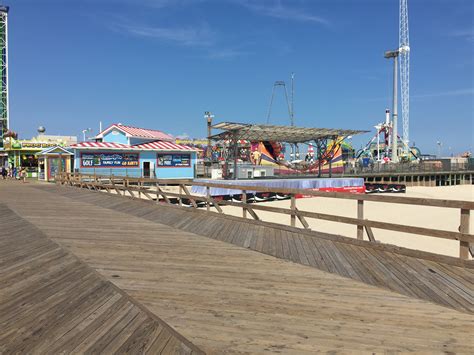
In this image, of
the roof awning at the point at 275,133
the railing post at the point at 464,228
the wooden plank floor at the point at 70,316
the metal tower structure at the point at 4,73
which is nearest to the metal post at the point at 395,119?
the roof awning at the point at 275,133

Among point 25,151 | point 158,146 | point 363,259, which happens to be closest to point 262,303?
point 363,259

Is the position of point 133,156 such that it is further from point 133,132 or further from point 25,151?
point 25,151

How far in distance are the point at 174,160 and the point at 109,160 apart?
643 centimetres

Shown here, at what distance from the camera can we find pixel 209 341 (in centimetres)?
308

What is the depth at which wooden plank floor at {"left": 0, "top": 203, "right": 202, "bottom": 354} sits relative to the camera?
3025mm

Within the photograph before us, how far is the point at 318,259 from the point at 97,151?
98.9ft

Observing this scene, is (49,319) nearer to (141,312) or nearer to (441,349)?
(141,312)

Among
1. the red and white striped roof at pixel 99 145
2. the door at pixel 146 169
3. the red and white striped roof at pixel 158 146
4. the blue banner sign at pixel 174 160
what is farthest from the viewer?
the blue banner sign at pixel 174 160

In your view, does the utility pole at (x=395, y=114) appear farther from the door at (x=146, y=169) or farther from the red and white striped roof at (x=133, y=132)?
the door at (x=146, y=169)

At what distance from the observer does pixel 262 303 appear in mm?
3965

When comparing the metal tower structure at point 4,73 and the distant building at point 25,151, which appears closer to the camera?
the distant building at point 25,151

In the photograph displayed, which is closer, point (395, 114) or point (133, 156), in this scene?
point (133, 156)

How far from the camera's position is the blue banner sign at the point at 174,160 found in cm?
3611

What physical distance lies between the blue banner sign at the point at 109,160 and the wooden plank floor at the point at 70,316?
2827cm
